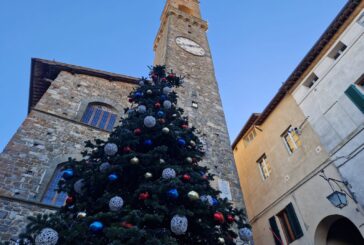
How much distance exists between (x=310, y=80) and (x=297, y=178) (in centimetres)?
425

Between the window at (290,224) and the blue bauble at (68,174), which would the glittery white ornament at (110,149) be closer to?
the blue bauble at (68,174)

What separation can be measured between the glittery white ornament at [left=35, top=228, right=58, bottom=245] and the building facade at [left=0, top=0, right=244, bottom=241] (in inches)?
149

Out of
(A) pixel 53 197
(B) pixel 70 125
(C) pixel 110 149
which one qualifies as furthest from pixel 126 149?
(B) pixel 70 125

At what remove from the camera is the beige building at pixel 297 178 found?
8.18 meters

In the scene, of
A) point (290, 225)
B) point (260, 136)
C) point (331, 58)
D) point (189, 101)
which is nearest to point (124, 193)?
point (189, 101)

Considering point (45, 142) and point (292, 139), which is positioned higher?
point (292, 139)

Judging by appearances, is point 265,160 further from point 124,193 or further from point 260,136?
point 124,193

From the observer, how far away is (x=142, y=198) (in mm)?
3322

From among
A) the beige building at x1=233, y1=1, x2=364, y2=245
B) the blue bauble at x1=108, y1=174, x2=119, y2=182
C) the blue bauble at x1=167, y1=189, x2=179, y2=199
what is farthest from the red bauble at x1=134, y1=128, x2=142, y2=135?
the beige building at x1=233, y1=1, x2=364, y2=245

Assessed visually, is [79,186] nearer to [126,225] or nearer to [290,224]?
[126,225]

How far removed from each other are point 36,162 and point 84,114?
2771mm

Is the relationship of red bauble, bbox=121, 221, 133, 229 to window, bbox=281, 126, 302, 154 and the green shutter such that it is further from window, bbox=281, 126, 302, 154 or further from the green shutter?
window, bbox=281, 126, 302, 154

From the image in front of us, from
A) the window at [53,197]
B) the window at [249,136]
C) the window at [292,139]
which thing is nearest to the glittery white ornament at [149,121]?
the window at [53,197]

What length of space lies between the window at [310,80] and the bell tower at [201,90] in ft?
12.7
